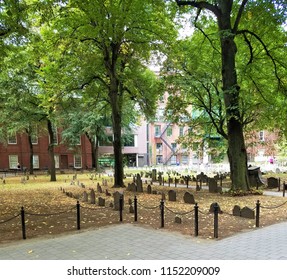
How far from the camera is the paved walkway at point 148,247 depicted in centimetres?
645

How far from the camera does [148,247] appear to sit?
7.08 m

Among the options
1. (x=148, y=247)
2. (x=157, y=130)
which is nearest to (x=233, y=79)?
(x=148, y=247)

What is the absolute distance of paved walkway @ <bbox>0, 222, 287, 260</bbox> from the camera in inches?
254

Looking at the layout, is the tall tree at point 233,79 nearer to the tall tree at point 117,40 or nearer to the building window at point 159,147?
the tall tree at point 117,40

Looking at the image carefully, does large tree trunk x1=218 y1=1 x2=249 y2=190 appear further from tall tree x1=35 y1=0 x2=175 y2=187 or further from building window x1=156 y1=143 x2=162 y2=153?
building window x1=156 y1=143 x2=162 y2=153

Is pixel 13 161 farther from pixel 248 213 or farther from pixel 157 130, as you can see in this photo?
pixel 248 213

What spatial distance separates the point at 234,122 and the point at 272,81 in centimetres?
540

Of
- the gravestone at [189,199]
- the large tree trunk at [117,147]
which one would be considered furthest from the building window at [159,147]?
the gravestone at [189,199]

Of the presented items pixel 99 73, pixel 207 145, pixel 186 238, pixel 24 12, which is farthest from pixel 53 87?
pixel 186 238

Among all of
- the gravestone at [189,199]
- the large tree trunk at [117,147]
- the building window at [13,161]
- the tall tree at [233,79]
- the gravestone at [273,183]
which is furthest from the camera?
the building window at [13,161]

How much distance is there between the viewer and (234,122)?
16281 millimetres

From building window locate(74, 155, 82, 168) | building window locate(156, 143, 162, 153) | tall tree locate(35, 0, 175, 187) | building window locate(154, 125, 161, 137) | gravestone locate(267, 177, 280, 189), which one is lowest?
gravestone locate(267, 177, 280, 189)

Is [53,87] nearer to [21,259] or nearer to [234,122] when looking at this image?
[234,122]

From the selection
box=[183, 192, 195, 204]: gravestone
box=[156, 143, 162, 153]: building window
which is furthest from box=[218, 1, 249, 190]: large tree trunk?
box=[156, 143, 162, 153]: building window
